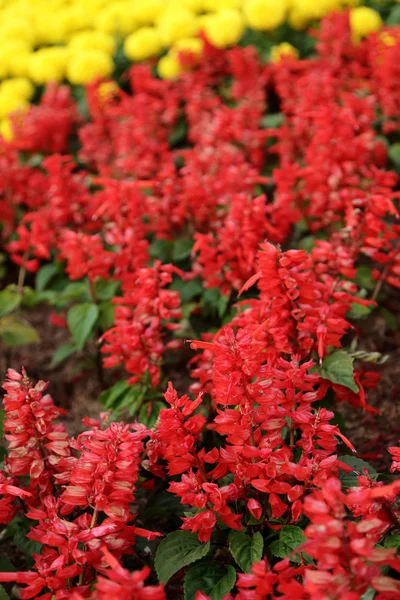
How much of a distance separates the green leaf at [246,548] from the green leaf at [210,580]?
0.04m

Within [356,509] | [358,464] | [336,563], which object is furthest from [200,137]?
[336,563]

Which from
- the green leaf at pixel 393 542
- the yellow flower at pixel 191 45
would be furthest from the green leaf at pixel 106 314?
the yellow flower at pixel 191 45

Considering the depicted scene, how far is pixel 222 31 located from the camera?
3988mm

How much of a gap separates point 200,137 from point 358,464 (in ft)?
5.99

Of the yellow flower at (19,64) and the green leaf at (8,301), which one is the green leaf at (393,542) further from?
the yellow flower at (19,64)

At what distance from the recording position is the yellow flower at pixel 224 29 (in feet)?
13.1

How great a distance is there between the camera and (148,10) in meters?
4.65

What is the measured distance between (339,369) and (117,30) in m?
3.74

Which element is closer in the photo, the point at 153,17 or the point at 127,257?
the point at 127,257

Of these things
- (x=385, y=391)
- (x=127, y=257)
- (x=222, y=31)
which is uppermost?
(x=222, y=31)

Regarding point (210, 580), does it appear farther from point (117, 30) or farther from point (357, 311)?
point (117, 30)

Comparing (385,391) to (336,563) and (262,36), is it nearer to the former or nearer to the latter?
(336,563)

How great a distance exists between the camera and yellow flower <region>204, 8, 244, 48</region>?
13.1 ft

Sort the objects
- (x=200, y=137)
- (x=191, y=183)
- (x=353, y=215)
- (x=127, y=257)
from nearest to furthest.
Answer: (x=353, y=215) → (x=127, y=257) → (x=191, y=183) → (x=200, y=137)
